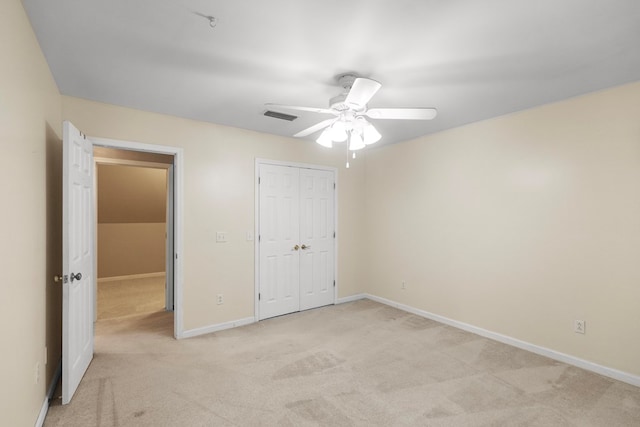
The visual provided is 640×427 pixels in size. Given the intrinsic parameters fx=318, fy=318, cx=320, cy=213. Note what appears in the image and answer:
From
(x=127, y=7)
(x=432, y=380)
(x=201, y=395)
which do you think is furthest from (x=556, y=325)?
(x=127, y=7)

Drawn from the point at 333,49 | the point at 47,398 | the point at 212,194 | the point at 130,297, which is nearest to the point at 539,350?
the point at 333,49

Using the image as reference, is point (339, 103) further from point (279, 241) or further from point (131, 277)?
point (131, 277)

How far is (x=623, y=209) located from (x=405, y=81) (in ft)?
6.95

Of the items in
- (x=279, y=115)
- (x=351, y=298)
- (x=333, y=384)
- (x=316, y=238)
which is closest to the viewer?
(x=333, y=384)

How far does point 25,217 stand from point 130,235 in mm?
5466

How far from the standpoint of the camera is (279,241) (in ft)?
14.1

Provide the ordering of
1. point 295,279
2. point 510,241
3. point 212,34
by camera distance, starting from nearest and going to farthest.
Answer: point 212,34
point 510,241
point 295,279

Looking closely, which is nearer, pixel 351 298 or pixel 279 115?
pixel 279 115

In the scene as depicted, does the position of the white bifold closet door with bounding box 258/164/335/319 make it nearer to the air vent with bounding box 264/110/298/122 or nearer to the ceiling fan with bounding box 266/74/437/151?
the air vent with bounding box 264/110/298/122

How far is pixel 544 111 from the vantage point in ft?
10.2

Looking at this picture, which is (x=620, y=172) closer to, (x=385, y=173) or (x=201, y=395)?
(x=385, y=173)

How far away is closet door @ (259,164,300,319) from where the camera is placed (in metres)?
4.16

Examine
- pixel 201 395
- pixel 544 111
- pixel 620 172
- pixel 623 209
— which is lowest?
pixel 201 395

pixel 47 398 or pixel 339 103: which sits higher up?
pixel 339 103
